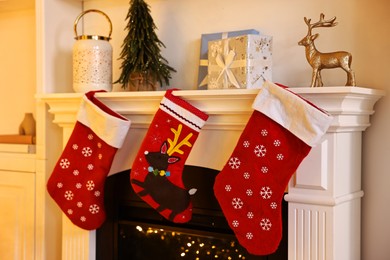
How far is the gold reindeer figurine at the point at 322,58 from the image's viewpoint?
159cm

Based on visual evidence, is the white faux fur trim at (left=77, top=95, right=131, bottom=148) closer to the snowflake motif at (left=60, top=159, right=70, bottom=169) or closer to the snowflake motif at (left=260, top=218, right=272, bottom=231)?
the snowflake motif at (left=60, top=159, right=70, bottom=169)

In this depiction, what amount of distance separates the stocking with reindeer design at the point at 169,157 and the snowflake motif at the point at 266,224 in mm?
273

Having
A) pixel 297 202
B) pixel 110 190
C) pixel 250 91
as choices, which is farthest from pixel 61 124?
pixel 297 202

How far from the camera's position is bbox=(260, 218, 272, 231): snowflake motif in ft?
5.08

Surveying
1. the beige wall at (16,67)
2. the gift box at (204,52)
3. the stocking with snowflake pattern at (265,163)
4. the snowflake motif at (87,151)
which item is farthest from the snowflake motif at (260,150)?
the beige wall at (16,67)

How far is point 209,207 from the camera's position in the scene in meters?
1.79

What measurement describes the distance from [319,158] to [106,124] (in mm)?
754

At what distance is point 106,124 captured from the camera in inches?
72.0

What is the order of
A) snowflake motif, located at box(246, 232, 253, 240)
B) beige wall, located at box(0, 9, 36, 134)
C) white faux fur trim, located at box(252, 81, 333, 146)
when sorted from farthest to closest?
1. beige wall, located at box(0, 9, 36, 134)
2. snowflake motif, located at box(246, 232, 253, 240)
3. white faux fur trim, located at box(252, 81, 333, 146)

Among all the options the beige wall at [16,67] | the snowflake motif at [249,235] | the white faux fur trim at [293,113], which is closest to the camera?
the white faux fur trim at [293,113]

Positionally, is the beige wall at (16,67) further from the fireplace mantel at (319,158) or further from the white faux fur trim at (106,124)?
the fireplace mantel at (319,158)

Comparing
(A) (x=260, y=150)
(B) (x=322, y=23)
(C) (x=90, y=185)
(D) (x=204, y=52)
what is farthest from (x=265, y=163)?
(C) (x=90, y=185)

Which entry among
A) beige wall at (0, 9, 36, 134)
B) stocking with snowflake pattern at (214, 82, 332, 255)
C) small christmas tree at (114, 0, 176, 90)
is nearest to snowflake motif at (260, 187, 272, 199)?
stocking with snowflake pattern at (214, 82, 332, 255)

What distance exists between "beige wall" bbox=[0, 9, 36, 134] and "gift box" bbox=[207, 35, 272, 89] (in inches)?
44.9
